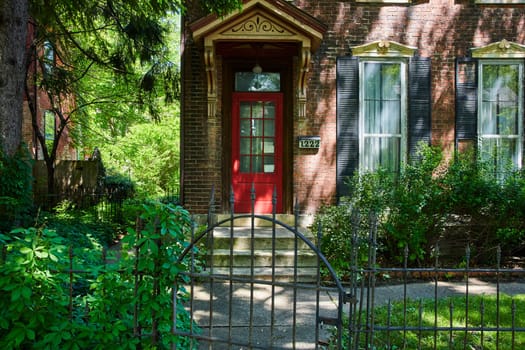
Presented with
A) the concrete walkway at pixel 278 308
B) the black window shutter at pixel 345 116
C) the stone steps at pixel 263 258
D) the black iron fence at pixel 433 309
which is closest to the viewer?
the black iron fence at pixel 433 309

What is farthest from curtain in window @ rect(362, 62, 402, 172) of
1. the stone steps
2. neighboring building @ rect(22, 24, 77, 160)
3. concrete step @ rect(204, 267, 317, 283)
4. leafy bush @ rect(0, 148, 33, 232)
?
neighboring building @ rect(22, 24, 77, 160)

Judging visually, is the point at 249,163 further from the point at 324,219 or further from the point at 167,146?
Result: the point at 167,146

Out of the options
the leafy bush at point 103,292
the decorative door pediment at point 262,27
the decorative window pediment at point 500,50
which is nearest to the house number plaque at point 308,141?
the decorative door pediment at point 262,27

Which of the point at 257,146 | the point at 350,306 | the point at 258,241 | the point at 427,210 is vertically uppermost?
the point at 257,146

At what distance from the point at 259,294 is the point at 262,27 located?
449 centimetres

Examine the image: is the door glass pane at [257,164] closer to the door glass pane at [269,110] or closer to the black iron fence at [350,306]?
the door glass pane at [269,110]

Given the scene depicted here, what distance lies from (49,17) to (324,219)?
620 cm

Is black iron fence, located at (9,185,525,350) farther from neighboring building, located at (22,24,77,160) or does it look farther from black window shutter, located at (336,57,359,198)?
neighboring building, located at (22,24,77,160)

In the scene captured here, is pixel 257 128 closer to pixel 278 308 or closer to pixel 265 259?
pixel 265 259

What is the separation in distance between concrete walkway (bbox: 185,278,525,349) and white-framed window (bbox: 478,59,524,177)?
3350 millimetres

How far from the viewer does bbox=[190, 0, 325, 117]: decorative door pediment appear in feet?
25.1

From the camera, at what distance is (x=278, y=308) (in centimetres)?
561

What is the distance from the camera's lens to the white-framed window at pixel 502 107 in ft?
30.9

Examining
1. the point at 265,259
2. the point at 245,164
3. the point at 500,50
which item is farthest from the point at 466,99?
the point at 265,259
